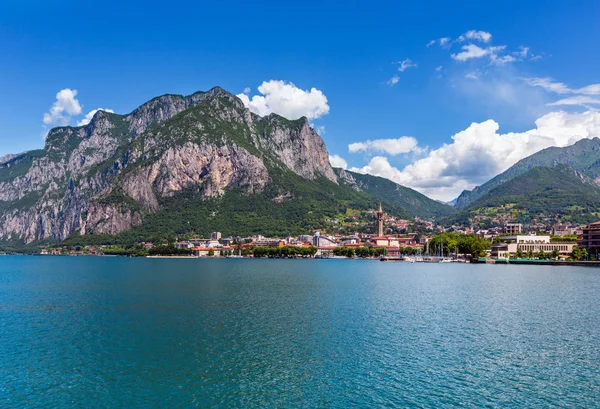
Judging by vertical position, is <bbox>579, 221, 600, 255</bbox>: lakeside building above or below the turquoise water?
above

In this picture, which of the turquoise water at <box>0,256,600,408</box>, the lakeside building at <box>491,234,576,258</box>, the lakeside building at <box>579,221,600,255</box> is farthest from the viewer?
the lakeside building at <box>491,234,576,258</box>

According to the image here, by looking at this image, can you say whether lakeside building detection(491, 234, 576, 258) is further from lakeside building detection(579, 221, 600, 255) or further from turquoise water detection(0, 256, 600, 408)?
turquoise water detection(0, 256, 600, 408)

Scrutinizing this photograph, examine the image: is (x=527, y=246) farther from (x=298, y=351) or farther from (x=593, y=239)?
(x=298, y=351)

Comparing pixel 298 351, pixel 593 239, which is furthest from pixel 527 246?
pixel 298 351

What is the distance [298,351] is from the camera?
33.0 m

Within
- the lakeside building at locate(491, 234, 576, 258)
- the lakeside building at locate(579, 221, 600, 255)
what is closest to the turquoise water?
the lakeside building at locate(579, 221, 600, 255)

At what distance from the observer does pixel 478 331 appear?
40.0 metres

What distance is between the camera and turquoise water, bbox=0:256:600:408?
24.8m

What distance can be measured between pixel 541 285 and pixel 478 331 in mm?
45292

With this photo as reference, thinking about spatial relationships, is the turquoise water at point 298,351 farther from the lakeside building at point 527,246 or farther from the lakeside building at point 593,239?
the lakeside building at point 527,246

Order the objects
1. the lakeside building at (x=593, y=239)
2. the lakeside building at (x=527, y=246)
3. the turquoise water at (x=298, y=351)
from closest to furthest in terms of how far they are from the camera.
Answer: the turquoise water at (x=298, y=351)
the lakeside building at (x=593, y=239)
the lakeside building at (x=527, y=246)

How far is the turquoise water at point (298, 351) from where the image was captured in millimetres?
24812

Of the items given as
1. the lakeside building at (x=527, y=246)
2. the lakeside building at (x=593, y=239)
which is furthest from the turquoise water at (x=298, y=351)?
the lakeside building at (x=527, y=246)

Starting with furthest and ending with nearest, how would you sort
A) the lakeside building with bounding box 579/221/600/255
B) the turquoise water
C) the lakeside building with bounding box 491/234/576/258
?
the lakeside building with bounding box 491/234/576/258 < the lakeside building with bounding box 579/221/600/255 < the turquoise water
